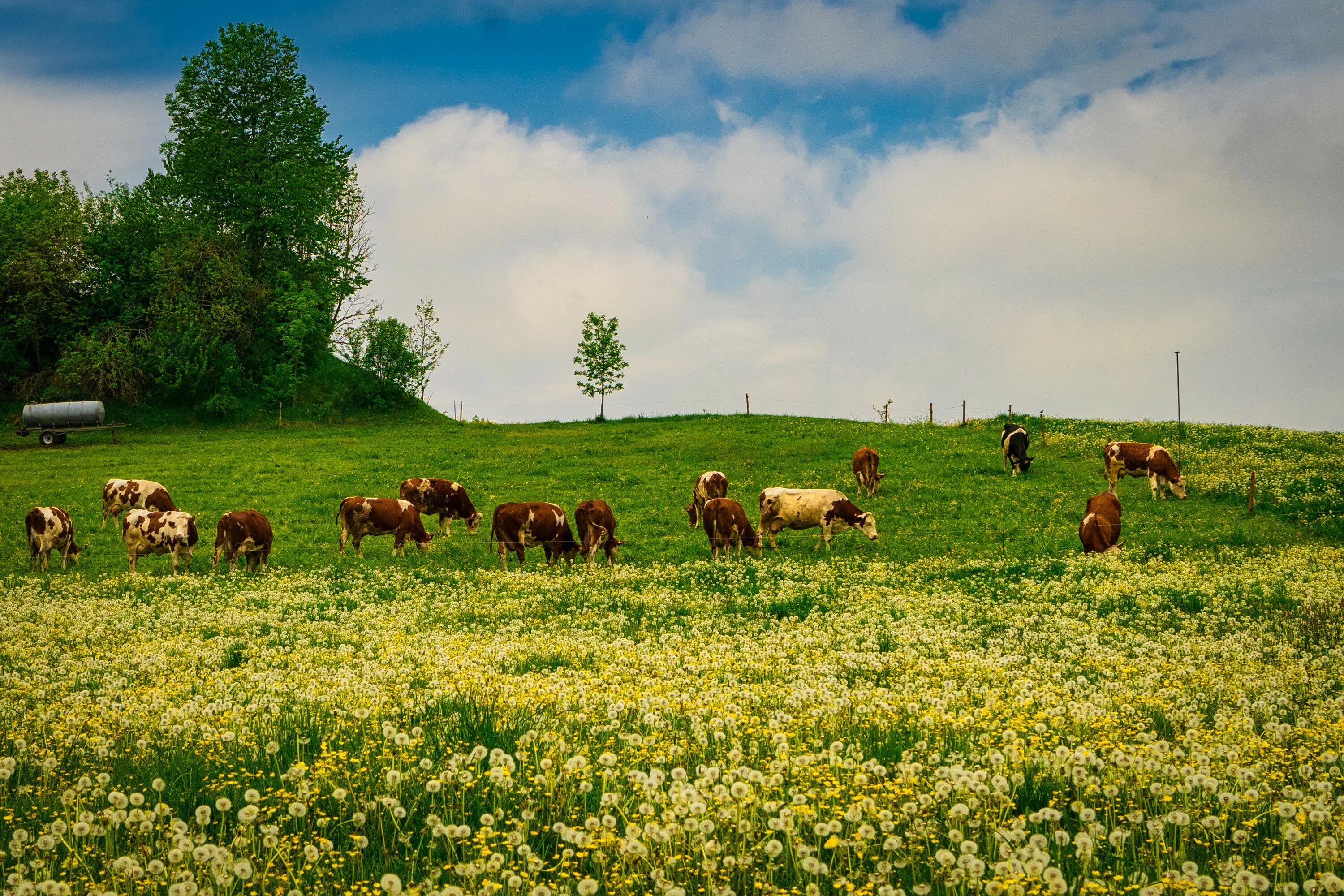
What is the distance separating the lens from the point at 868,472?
36.4 m

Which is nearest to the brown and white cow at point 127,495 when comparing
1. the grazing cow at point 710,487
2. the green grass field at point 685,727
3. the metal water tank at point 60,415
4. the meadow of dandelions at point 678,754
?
the green grass field at point 685,727

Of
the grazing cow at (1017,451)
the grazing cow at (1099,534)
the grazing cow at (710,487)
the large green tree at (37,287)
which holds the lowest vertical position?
the grazing cow at (1099,534)

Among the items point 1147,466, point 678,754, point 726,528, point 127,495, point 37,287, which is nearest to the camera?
point 678,754

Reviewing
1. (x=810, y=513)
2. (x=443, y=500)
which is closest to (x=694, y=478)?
(x=443, y=500)

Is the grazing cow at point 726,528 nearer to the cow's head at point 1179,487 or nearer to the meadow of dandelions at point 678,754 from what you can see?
the meadow of dandelions at point 678,754

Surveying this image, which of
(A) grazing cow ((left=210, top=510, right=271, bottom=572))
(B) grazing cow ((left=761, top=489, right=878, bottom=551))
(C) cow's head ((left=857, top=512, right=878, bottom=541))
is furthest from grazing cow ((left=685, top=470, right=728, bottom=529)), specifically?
(A) grazing cow ((left=210, top=510, right=271, bottom=572))

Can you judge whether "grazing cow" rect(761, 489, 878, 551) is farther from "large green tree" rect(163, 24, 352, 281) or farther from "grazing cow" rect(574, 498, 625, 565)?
"large green tree" rect(163, 24, 352, 281)

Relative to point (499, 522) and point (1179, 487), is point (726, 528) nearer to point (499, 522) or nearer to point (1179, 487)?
point (499, 522)

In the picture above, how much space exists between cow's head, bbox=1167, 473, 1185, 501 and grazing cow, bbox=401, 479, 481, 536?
950 inches

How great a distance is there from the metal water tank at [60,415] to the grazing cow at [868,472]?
46441 millimetres

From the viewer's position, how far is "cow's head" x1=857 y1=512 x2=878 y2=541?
2822 centimetres

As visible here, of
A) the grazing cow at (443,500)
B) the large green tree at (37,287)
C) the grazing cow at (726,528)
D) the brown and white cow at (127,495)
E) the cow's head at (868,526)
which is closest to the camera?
the grazing cow at (726,528)

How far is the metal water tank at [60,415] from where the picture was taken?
2269 inches

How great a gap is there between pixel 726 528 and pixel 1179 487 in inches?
719
